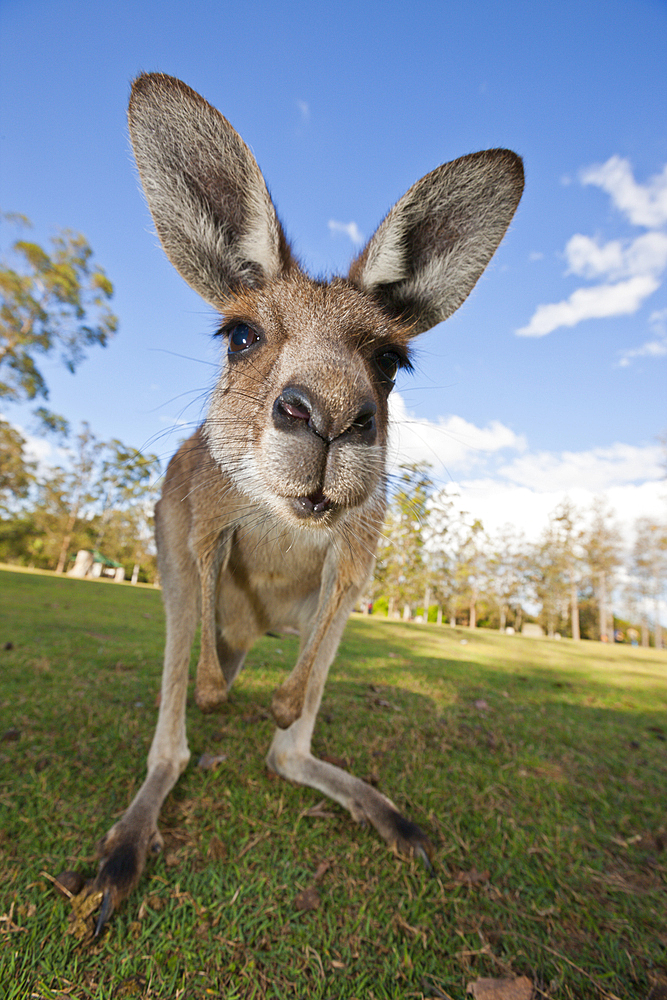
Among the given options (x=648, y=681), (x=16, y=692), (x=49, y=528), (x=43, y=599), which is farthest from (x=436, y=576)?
(x=49, y=528)

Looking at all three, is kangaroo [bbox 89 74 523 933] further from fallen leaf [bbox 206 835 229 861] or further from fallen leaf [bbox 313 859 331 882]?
fallen leaf [bbox 313 859 331 882]

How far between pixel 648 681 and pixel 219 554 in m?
10.0

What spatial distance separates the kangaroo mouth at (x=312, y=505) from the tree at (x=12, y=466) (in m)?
28.4

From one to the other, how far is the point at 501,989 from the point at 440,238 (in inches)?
105

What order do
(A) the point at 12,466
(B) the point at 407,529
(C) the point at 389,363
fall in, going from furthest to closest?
(A) the point at 12,466
(B) the point at 407,529
(C) the point at 389,363

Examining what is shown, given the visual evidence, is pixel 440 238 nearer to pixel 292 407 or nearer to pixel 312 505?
pixel 292 407

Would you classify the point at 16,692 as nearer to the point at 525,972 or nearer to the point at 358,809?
the point at 358,809

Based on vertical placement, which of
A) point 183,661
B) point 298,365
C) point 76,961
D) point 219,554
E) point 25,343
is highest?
point 25,343

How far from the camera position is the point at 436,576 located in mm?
19297

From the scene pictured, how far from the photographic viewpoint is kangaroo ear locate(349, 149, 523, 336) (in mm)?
1738

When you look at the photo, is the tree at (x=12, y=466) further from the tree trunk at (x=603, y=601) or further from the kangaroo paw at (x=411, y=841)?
the tree trunk at (x=603, y=601)

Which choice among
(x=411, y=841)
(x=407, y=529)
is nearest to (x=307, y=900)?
(x=411, y=841)

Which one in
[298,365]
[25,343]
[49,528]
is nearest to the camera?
[298,365]

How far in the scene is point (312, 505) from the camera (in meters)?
1.40
